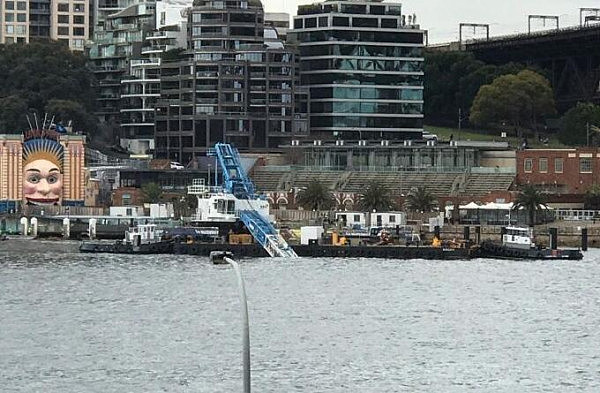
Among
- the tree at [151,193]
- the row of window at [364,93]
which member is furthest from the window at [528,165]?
the row of window at [364,93]

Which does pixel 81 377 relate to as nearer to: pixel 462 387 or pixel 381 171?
pixel 462 387

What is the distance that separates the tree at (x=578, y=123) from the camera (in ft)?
600

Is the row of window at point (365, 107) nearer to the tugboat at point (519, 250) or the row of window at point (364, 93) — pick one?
the row of window at point (364, 93)

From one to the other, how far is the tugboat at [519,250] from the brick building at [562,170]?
29044mm

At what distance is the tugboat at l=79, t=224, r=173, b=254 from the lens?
12706cm

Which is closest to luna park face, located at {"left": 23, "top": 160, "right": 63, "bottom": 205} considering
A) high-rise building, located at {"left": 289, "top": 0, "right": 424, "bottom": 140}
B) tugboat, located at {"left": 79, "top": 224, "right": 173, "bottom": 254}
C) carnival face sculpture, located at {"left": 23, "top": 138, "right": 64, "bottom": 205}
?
carnival face sculpture, located at {"left": 23, "top": 138, "right": 64, "bottom": 205}

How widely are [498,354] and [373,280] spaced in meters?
32.9

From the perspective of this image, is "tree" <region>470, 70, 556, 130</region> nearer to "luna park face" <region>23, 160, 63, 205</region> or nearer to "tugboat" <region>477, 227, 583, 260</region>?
"luna park face" <region>23, 160, 63, 205</region>

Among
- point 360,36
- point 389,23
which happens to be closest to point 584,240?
point 360,36

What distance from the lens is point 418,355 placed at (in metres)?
71.2

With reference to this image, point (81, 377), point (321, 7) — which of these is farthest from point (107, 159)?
point (81, 377)

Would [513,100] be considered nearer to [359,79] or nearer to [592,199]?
[359,79]

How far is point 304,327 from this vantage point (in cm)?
7962

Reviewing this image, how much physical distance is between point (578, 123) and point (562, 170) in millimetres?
29067
